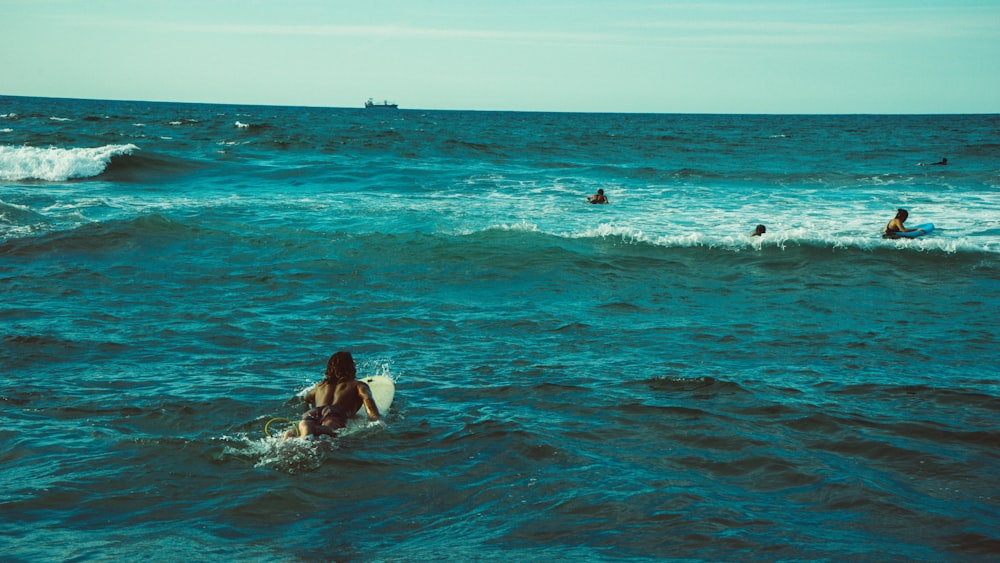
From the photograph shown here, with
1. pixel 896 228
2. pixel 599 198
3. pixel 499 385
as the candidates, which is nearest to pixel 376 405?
pixel 499 385

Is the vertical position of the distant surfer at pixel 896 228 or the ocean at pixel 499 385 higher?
the distant surfer at pixel 896 228

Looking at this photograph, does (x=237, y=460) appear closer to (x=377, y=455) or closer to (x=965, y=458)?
(x=377, y=455)

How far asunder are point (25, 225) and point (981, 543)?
1815 cm

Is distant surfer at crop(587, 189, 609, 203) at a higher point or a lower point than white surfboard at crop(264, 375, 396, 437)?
higher

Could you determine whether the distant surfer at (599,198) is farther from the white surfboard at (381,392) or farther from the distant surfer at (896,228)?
the white surfboard at (381,392)

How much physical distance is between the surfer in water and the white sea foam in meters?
23.1

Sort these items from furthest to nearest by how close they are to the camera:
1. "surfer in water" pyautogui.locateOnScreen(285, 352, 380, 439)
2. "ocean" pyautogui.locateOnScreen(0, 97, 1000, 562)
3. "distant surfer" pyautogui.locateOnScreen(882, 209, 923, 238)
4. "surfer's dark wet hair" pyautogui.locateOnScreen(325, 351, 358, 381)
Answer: "distant surfer" pyautogui.locateOnScreen(882, 209, 923, 238) → "surfer's dark wet hair" pyautogui.locateOnScreen(325, 351, 358, 381) → "surfer in water" pyautogui.locateOnScreen(285, 352, 380, 439) → "ocean" pyautogui.locateOnScreen(0, 97, 1000, 562)

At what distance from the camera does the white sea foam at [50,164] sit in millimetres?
27281

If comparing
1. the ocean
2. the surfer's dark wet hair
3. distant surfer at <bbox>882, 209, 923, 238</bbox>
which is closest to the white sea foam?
the ocean

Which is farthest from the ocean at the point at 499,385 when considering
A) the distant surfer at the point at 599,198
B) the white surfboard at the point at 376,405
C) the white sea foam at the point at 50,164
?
the white sea foam at the point at 50,164

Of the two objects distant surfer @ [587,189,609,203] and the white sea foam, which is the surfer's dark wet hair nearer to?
distant surfer @ [587,189,609,203]

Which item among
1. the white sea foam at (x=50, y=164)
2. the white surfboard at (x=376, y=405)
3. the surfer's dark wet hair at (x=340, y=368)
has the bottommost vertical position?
the white surfboard at (x=376, y=405)

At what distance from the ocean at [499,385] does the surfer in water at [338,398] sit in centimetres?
26

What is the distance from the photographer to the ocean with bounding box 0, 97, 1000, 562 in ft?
19.1
